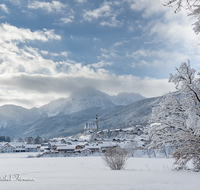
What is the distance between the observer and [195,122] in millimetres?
11398

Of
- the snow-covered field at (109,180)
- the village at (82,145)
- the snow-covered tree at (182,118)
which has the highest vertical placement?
A: the snow-covered tree at (182,118)

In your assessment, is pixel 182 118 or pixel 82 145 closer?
pixel 182 118

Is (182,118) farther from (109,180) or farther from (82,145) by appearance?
(82,145)

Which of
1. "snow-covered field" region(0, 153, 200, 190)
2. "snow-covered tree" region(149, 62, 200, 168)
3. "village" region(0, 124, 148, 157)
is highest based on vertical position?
"snow-covered tree" region(149, 62, 200, 168)

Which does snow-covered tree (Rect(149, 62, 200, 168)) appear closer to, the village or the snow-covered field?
the snow-covered field

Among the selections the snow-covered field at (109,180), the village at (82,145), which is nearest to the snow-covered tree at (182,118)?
the snow-covered field at (109,180)

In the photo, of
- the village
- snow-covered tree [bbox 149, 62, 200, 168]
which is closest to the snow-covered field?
snow-covered tree [bbox 149, 62, 200, 168]

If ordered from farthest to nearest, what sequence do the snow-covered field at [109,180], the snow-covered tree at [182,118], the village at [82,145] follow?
1. the village at [82,145]
2. the snow-covered tree at [182,118]
3. the snow-covered field at [109,180]

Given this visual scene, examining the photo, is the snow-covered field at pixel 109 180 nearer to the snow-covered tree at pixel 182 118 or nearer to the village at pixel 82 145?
the snow-covered tree at pixel 182 118

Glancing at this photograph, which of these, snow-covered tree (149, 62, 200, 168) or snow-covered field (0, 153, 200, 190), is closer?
snow-covered field (0, 153, 200, 190)

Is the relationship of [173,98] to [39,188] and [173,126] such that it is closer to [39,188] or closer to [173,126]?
[173,126]

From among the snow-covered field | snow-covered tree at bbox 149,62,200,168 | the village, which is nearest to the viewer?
the snow-covered field

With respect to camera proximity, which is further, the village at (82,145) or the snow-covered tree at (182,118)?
the village at (82,145)

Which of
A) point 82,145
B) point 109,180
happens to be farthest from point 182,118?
point 82,145
